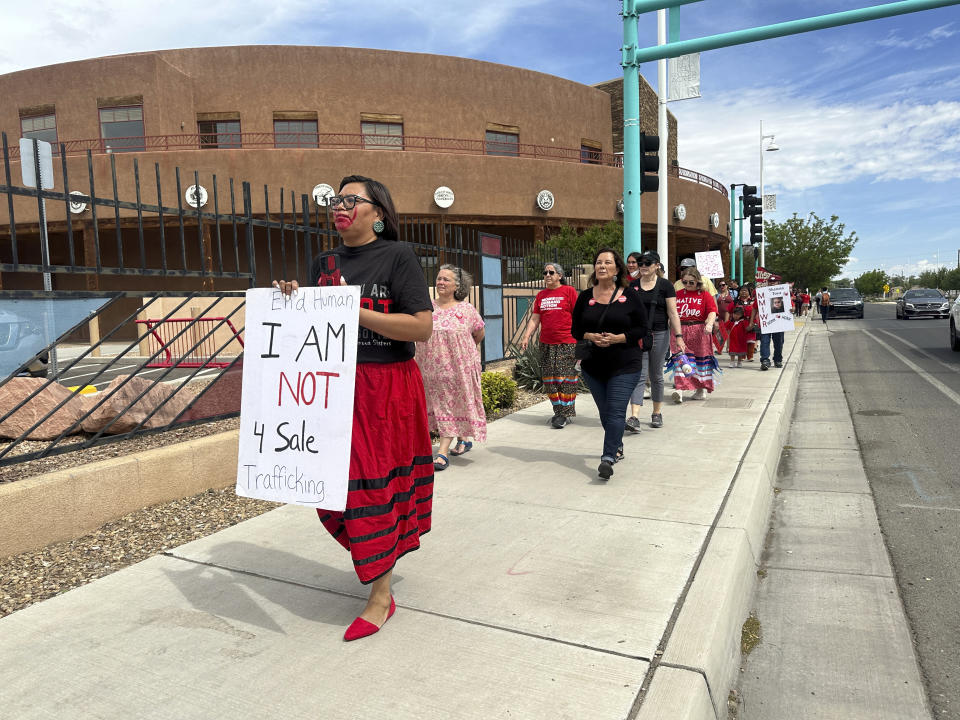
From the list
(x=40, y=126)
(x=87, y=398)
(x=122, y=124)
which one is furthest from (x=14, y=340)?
(x=40, y=126)

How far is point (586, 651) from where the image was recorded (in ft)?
9.02

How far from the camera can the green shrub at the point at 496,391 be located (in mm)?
8641

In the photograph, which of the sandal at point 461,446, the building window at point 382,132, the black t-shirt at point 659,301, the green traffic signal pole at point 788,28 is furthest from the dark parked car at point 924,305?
the sandal at point 461,446

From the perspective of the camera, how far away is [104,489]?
438 centimetres

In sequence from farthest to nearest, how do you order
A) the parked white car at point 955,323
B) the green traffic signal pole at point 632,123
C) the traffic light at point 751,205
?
the traffic light at point 751,205, the parked white car at point 955,323, the green traffic signal pole at point 632,123

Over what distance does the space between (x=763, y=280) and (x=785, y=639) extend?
13.1m

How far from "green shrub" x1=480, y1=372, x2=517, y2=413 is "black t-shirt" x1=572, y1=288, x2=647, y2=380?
3.04m

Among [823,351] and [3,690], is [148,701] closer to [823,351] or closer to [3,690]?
[3,690]

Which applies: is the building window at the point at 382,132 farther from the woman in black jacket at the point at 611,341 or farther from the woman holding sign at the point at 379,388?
the woman holding sign at the point at 379,388

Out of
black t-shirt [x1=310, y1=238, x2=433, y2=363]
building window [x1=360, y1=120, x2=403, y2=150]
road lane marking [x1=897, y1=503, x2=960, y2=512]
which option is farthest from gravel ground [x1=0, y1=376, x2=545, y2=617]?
building window [x1=360, y1=120, x2=403, y2=150]

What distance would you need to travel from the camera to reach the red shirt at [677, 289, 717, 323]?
914 cm

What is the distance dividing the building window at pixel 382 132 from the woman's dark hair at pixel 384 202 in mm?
25720

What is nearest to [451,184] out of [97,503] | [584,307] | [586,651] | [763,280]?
[763,280]

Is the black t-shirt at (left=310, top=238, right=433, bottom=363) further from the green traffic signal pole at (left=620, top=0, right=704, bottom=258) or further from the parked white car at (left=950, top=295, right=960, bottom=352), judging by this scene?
the parked white car at (left=950, top=295, right=960, bottom=352)
